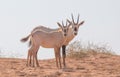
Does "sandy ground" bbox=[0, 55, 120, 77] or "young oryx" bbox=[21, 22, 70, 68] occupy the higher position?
"young oryx" bbox=[21, 22, 70, 68]

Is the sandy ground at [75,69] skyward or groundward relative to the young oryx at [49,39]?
groundward

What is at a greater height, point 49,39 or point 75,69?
point 49,39

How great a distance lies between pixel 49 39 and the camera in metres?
15.1

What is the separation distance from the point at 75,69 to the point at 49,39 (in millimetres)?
1460

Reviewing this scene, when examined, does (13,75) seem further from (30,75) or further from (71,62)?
(71,62)

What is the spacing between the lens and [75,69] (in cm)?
1480

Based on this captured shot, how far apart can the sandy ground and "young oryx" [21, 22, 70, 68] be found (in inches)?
27.0

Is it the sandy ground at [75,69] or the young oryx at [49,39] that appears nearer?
the sandy ground at [75,69]

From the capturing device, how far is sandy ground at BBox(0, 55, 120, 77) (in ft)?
43.5

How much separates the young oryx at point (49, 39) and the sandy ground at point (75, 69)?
0.68 m

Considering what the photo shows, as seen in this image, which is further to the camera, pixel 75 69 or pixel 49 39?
pixel 49 39

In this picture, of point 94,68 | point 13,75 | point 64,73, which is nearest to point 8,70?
point 13,75

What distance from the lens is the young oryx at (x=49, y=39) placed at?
14.9 m

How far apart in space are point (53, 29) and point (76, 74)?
2694 mm
